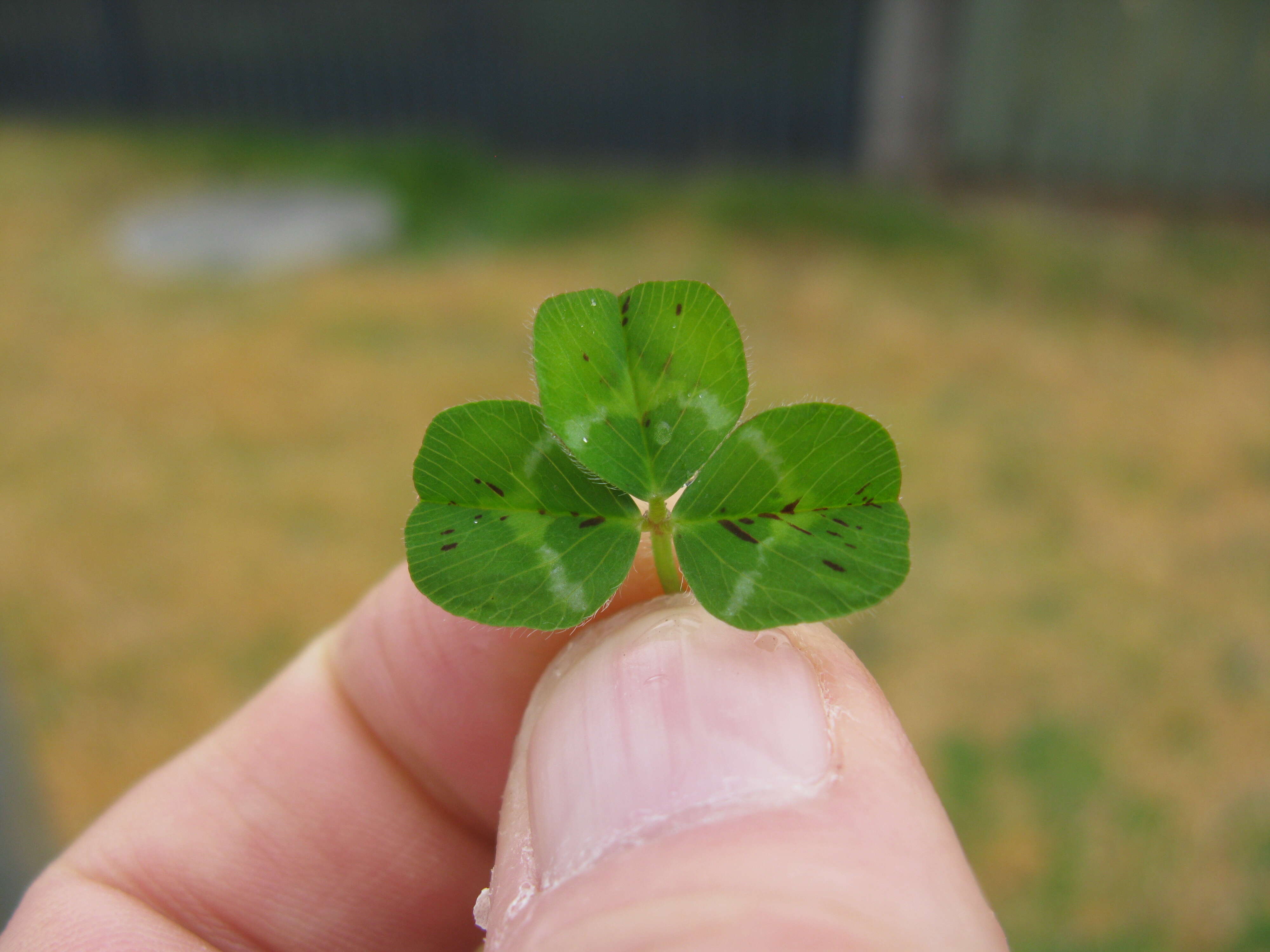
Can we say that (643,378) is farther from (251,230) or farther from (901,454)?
(251,230)

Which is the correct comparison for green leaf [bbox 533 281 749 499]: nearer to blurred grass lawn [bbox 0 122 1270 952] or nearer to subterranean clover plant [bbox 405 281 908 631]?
subterranean clover plant [bbox 405 281 908 631]

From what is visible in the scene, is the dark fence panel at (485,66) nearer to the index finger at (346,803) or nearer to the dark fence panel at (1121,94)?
the dark fence panel at (1121,94)

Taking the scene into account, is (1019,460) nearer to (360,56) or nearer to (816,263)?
(816,263)

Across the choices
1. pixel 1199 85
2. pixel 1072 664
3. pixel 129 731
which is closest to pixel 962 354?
pixel 1072 664

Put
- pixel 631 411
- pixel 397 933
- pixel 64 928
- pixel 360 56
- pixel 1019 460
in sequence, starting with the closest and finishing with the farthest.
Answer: pixel 631 411, pixel 64 928, pixel 397 933, pixel 1019 460, pixel 360 56

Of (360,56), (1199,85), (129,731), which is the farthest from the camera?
(360,56)

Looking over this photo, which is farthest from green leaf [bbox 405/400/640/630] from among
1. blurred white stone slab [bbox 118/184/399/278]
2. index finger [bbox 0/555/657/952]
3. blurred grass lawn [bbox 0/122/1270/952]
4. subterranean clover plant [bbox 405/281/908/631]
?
blurred white stone slab [bbox 118/184/399/278]

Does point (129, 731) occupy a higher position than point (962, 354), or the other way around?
point (962, 354)

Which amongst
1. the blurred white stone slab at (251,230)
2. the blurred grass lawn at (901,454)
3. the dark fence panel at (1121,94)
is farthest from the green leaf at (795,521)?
the dark fence panel at (1121,94)
